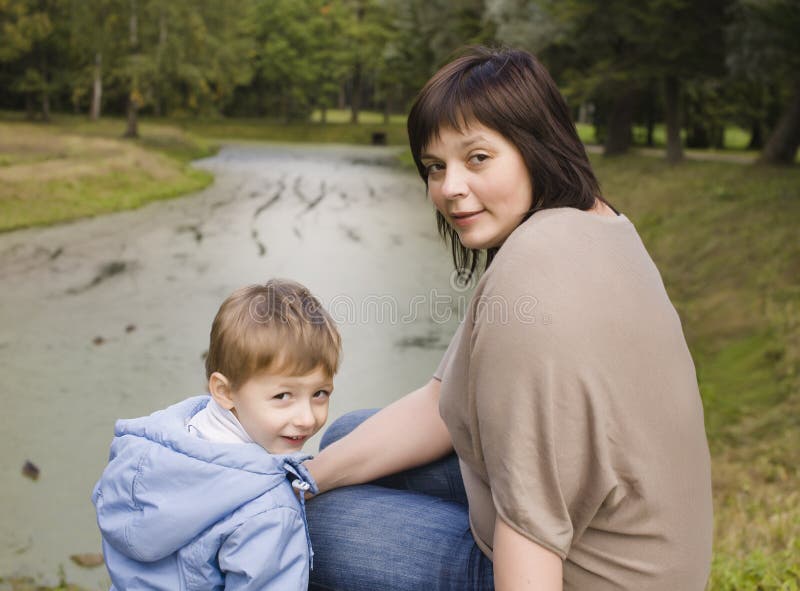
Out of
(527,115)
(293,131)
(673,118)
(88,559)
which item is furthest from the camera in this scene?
(293,131)

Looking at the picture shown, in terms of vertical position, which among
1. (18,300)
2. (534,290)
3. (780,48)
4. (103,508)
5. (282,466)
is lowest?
(18,300)

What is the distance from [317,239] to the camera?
10344mm

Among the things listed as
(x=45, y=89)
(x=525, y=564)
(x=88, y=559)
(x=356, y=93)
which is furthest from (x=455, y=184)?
(x=356, y=93)

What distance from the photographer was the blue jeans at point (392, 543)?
174cm

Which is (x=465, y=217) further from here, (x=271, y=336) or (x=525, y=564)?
(x=525, y=564)

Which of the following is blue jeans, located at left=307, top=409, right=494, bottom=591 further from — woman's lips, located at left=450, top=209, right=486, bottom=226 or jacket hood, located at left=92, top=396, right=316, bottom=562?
woman's lips, located at left=450, top=209, right=486, bottom=226

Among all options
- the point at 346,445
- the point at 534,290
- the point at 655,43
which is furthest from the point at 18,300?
the point at 655,43

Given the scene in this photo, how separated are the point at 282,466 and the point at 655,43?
569 inches

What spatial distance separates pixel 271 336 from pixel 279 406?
150 millimetres

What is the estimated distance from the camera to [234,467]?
170 centimetres

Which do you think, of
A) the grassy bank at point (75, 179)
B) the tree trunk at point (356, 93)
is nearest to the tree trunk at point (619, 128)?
the grassy bank at point (75, 179)

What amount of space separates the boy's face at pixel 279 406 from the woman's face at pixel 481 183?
421mm

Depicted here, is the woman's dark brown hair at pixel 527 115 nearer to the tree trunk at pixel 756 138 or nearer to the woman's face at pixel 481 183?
the woman's face at pixel 481 183

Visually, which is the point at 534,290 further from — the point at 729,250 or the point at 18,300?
the point at 729,250
